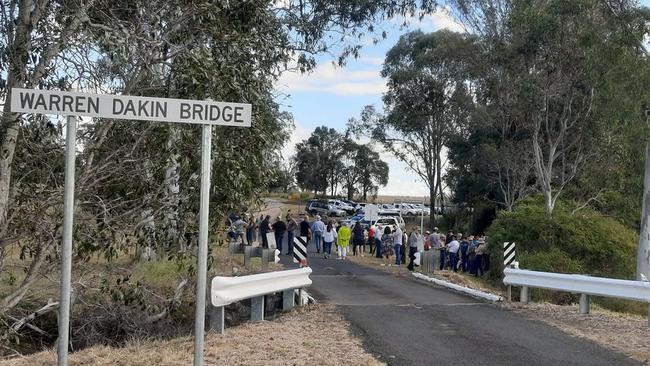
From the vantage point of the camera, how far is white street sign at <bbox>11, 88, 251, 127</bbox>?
20.5ft

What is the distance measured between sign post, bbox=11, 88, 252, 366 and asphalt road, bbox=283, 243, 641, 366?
3.11 m

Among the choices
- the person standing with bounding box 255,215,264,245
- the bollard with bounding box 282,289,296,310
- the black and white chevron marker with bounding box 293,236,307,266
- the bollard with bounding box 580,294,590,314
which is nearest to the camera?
the bollard with bounding box 580,294,590,314

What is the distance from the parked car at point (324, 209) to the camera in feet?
244

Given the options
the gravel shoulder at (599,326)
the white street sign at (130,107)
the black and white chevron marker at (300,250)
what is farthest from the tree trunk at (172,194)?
the black and white chevron marker at (300,250)

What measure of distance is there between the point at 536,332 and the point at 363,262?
730 inches

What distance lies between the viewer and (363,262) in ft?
96.5

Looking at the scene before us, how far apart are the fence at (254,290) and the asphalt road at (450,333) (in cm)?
96

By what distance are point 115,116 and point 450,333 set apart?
242 inches

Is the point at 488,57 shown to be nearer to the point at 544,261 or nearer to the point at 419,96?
the point at 544,261

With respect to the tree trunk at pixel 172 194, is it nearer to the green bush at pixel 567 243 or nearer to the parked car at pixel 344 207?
the green bush at pixel 567 243

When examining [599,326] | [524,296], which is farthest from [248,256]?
[599,326]

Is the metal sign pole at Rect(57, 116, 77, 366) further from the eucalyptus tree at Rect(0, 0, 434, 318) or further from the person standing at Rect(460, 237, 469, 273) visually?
the person standing at Rect(460, 237, 469, 273)

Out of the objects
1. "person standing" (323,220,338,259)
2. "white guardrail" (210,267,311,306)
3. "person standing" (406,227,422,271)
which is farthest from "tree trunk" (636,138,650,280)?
"white guardrail" (210,267,311,306)

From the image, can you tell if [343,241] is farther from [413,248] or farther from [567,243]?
[567,243]
